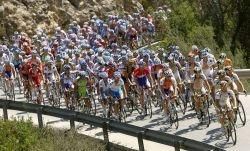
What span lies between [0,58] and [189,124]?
1115 centimetres

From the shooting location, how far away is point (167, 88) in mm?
19734

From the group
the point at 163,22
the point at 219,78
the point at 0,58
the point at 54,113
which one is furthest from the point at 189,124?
the point at 163,22

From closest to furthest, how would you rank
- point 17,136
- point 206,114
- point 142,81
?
point 17,136
point 206,114
point 142,81

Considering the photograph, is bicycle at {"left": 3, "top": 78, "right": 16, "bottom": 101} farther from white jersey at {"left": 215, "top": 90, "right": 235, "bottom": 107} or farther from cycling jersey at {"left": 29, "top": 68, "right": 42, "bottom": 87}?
white jersey at {"left": 215, "top": 90, "right": 235, "bottom": 107}

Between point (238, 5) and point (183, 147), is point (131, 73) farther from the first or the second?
point (238, 5)

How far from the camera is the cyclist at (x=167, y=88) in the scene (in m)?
19.6

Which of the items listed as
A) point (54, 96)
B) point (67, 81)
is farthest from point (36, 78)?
point (67, 81)

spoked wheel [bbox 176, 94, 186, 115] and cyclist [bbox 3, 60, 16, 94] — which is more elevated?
cyclist [bbox 3, 60, 16, 94]

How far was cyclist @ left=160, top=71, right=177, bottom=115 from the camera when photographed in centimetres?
1959

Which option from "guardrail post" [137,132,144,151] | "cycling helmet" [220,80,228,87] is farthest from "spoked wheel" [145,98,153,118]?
"guardrail post" [137,132,144,151]

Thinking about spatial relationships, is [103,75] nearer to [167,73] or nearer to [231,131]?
[167,73]

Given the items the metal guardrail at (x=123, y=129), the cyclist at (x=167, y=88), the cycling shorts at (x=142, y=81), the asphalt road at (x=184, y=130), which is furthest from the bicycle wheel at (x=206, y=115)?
the metal guardrail at (x=123, y=129)

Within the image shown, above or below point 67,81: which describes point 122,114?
below

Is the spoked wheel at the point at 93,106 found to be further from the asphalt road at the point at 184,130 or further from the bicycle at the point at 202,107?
the bicycle at the point at 202,107
